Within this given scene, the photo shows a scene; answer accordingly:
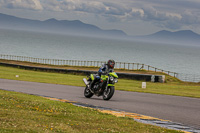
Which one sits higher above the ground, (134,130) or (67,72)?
(67,72)

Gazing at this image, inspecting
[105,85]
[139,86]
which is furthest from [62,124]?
[139,86]

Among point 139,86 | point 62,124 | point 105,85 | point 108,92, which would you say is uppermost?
point 139,86

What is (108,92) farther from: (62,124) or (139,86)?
(139,86)

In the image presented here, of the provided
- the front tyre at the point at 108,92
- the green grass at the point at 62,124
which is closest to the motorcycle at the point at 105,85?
the front tyre at the point at 108,92

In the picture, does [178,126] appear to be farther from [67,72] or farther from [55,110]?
[67,72]

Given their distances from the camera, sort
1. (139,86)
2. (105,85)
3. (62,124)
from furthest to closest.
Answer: (139,86)
(105,85)
(62,124)

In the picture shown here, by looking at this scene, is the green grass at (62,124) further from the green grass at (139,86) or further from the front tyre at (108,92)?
the green grass at (139,86)

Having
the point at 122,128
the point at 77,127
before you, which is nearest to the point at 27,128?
the point at 77,127

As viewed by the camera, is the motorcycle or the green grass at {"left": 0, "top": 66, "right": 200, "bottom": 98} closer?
the motorcycle

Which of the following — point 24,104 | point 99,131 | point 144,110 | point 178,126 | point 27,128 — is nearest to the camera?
point 27,128

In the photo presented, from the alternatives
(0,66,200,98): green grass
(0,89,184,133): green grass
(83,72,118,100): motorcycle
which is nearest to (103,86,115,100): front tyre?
(83,72,118,100): motorcycle

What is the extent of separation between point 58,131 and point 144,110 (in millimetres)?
7417

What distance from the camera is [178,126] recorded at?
11273 millimetres

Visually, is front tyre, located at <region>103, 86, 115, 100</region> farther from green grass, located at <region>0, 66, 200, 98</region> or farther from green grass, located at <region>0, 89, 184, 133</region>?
green grass, located at <region>0, 66, 200, 98</region>
